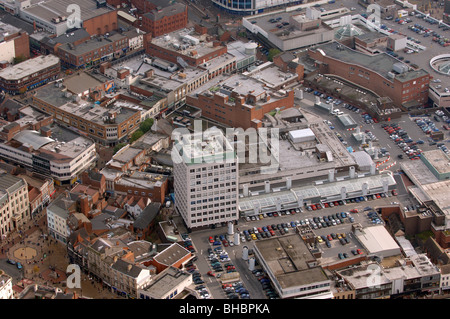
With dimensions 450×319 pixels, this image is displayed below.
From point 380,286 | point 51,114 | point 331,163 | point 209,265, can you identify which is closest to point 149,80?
point 51,114

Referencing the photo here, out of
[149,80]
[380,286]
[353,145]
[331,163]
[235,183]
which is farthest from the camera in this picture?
[149,80]

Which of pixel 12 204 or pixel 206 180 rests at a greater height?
pixel 206 180

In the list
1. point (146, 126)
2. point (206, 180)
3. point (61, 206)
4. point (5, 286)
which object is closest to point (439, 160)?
point (206, 180)

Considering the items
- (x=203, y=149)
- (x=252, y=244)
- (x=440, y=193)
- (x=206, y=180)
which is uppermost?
(x=203, y=149)

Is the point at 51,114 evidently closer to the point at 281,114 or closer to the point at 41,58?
the point at 41,58

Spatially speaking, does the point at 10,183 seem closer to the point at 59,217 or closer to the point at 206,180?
the point at 59,217

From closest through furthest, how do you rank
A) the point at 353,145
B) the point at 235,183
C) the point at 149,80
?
the point at 235,183 → the point at 353,145 → the point at 149,80

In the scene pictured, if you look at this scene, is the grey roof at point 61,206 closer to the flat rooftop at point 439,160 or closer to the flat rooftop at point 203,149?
the flat rooftop at point 203,149
